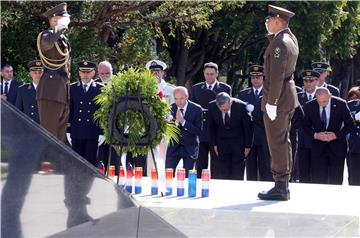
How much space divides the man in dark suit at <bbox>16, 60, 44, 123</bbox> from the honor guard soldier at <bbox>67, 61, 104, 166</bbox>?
585 mm

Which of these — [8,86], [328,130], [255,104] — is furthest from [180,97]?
[8,86]

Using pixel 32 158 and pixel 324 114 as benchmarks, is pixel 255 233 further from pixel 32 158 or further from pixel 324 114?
pixel 324 114

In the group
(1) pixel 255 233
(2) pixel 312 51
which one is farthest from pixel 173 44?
(1) pixel 255 233

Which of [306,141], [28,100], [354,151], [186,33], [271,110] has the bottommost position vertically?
[354,151]

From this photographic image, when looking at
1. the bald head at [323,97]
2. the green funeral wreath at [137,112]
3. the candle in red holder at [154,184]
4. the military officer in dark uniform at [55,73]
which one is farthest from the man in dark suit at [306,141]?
the military officer in dark uniform at [55,73]

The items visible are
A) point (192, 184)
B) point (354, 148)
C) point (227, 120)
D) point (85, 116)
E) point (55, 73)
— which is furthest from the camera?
point (354, 148)

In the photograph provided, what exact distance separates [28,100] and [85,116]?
3.01 ft

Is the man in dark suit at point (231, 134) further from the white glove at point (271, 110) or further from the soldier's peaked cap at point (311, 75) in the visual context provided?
the white glove at point (271, 110)

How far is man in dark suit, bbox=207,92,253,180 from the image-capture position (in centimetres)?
981

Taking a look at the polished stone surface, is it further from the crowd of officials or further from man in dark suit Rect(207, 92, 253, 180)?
man in dark suit Rect(207, 92, 253, 180)

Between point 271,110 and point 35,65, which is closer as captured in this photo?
point 271,110

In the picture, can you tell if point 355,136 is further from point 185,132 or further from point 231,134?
point 185,132

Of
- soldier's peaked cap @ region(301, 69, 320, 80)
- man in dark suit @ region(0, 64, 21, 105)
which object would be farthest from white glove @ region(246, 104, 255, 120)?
man in dark suit @ region(0, 64, 21, 105)

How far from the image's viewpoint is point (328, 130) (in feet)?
31.3
